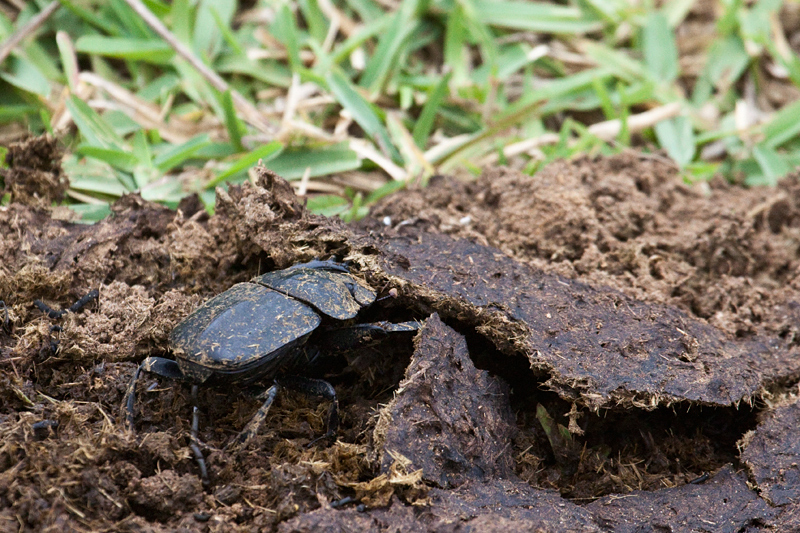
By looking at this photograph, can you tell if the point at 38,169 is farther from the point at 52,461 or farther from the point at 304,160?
the point at 52,461

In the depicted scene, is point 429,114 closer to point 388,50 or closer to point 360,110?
point 360,110

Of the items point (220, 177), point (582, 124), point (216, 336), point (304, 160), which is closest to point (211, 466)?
point (216, 336)

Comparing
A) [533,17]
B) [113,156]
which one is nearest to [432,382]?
[113,156]

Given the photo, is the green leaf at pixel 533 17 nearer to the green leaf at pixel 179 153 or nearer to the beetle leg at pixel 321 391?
the green leaf at pixel 179 153

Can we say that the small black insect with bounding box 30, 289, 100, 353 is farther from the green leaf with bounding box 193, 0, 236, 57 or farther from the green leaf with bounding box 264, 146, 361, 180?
the green leaf with bounding box 193, 0, 236, 57

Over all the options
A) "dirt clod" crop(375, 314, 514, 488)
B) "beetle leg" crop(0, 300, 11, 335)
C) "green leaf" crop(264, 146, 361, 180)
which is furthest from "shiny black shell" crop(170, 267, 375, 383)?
"green leaf" crop(264, 146, 361, 180)

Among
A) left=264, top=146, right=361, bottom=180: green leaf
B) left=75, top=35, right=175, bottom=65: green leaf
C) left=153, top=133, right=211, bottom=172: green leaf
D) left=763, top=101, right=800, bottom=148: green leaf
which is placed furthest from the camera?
left=763, top=101, right=800, bottom=148: green leaf
